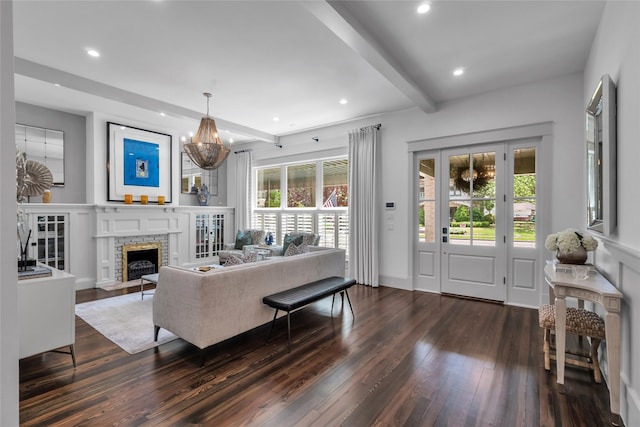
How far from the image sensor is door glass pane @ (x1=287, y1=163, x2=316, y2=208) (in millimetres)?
6621

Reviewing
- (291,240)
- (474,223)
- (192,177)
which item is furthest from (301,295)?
(192,177)

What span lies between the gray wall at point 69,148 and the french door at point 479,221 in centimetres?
586

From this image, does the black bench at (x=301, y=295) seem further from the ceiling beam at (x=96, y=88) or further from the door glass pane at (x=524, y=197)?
the ceiling beam at (x=96, y=88)

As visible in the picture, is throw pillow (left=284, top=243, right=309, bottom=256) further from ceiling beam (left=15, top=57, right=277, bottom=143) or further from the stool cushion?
ceiling beam (left=15, top=57, right=277, bottom=143)

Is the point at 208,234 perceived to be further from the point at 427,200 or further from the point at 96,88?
the point at 427,200

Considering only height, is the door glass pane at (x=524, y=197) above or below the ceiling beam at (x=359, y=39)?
below

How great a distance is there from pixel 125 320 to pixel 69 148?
3493mm

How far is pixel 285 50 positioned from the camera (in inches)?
128

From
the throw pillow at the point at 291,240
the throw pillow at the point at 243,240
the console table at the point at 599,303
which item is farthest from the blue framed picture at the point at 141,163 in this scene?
the console table at the point at 599,303

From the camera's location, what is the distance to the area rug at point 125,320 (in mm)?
3053

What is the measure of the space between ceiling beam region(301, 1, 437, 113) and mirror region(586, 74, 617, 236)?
182 cm

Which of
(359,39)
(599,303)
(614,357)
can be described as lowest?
(614,357)

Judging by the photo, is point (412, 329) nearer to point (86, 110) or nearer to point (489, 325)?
point (489, 325)

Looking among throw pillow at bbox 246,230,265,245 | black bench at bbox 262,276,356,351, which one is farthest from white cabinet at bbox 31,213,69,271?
black bench at bbox 262,276,356,351
